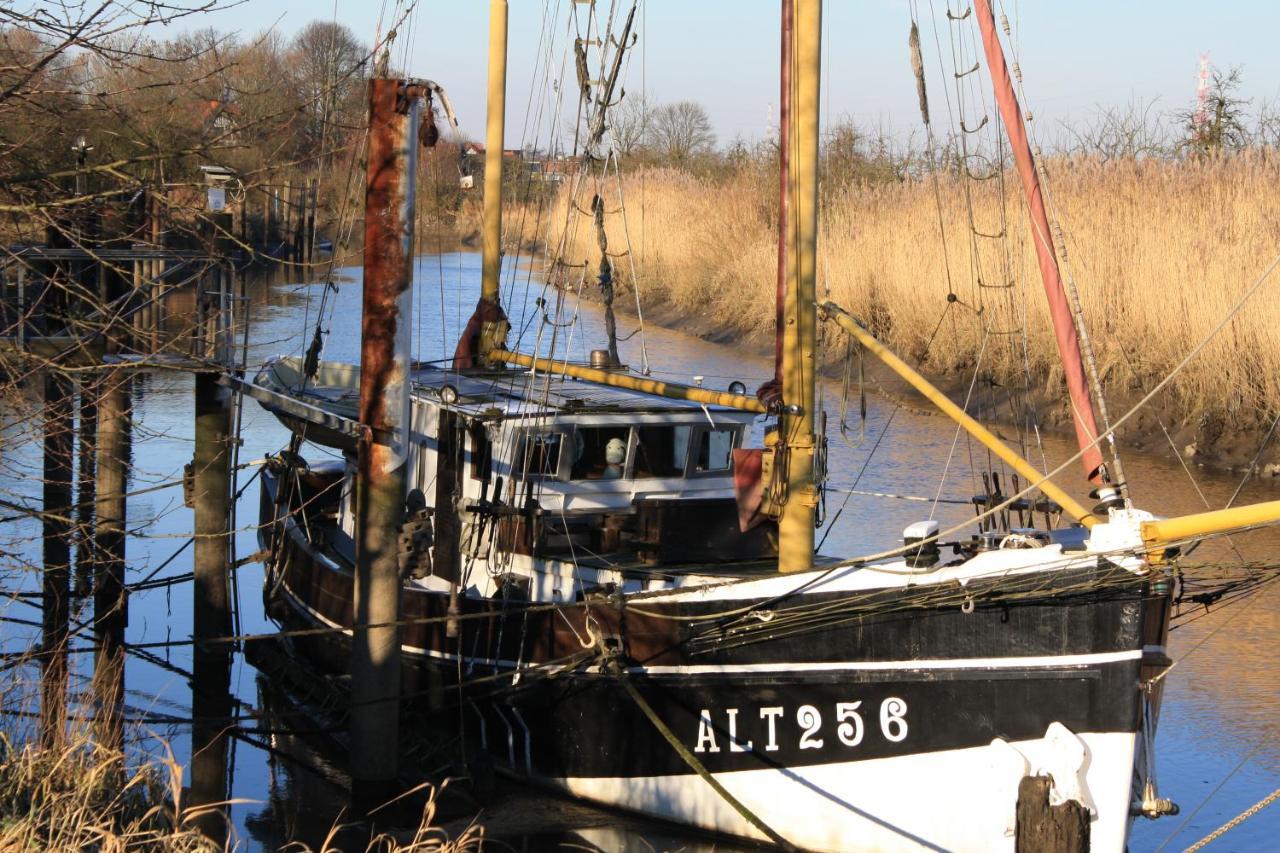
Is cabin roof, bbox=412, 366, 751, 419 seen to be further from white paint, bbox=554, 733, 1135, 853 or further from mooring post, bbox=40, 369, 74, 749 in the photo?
mooring post, bbox=40, 369, 74, 749

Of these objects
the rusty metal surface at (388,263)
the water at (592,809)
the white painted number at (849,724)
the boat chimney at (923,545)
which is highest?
the rusty metal surface at (388,263)

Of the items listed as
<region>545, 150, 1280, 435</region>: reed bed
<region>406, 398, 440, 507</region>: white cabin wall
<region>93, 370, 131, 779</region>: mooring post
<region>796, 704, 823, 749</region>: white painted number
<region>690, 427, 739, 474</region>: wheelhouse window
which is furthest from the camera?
<region>545, 150, 1280, 435</region>: reed bed

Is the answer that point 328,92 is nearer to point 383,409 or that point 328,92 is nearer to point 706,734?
point 383,409

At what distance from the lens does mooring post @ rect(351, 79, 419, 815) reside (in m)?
9.90

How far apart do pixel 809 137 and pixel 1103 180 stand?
1581 centimetres

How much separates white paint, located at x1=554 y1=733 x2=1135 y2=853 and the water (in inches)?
12.6

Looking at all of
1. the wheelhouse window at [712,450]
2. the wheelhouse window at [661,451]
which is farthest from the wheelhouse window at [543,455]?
the wheelhouse window at [712,450]

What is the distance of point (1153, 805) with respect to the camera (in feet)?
29.0

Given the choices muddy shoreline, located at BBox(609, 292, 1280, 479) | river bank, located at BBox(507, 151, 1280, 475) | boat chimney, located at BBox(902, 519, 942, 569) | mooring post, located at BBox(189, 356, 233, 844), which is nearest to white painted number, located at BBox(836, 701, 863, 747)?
boat chimney, located at BBox(902, 519, 942, 569)

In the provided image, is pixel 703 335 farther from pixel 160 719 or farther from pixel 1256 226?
pixel 160 719

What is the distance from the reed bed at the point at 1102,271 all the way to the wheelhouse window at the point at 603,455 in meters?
5.69

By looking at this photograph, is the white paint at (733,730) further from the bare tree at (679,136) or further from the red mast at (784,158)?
the bare tree at (679,136)

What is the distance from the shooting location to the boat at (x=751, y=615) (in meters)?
8.52

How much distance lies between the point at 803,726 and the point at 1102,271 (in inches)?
582
